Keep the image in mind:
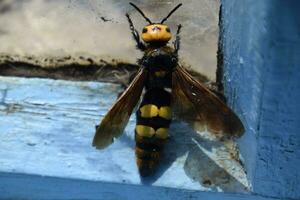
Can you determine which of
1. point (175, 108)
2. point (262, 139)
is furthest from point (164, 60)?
point (262, 139)

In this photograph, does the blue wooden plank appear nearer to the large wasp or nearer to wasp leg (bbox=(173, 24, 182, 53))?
the large wasp

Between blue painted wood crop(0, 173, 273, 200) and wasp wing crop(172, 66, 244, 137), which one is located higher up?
wasp wing crop(172, 66, 244, 137)

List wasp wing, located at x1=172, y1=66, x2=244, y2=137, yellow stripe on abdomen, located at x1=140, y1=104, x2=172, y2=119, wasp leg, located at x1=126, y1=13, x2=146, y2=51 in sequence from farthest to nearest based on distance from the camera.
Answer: wasp leg, located at x1=126, y1=13, x2=146, y2=51 → yellow stripe on abdomen, located at x1=140, y1=104, x2=172, y2=119 → wasp wing, located at x1=172, y1=66, x2=244, y2=137

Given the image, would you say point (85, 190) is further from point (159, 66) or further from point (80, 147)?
point (159, 66)

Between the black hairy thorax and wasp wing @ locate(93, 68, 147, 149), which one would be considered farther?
the black hairy thorax

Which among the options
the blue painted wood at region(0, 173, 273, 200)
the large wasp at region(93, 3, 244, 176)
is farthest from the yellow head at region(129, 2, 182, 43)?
the blue painted wood at region(0, 173, 273, 200)

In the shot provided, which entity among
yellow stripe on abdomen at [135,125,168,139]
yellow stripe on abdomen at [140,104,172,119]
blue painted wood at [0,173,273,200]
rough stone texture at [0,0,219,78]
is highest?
rough stone texture at [0,0,219,78]

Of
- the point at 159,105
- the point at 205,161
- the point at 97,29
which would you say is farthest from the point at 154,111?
the point at 97,29

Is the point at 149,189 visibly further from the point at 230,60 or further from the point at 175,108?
A: the point at 230,60

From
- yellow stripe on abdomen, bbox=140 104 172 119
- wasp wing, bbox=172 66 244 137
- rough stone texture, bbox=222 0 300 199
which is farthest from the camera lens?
yellow stripe on abdomen, bbox=140 104 172 119
